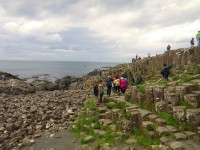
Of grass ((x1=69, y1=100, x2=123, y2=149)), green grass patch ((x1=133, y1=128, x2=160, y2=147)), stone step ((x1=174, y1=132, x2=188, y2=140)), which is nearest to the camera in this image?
stone step ((x1=174, y1=132, x2=188, y2=140))

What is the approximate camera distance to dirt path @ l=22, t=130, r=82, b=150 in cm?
1847

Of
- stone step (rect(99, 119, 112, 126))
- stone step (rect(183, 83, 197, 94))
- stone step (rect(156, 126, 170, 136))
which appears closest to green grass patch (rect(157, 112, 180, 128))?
stone step (rect(156, 126, 170, 136))

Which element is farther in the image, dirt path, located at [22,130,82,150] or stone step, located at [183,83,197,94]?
dirt path, located at [22,130,82,150]

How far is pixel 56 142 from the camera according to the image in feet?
63.9

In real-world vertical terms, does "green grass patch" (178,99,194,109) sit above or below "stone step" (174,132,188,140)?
above

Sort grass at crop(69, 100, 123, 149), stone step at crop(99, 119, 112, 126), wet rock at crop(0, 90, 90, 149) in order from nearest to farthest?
grass at crop(69, 100, 123, 149) < stone step at crop(99, 119, 112, 126) < wet rock at crop(0, 90, 90, 149)

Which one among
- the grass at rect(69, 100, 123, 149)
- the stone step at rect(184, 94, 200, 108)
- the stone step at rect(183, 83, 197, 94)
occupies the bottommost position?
the grass at rect(69, 100, 123, 149)

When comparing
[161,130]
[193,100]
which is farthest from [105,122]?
[193,100]

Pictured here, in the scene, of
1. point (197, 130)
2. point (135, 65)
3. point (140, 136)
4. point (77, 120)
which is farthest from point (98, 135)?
point (135, 65)

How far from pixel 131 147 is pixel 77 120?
8.90m

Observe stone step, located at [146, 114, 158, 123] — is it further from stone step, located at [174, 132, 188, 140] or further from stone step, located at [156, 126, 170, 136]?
stone step, located at [174, 132, 188, 140]

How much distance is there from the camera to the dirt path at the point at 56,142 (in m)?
18.5

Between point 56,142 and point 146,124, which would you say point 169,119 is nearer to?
point 146,124

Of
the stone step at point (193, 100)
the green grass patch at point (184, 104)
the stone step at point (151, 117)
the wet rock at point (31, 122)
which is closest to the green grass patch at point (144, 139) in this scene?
the stone step at point (151, 117)
